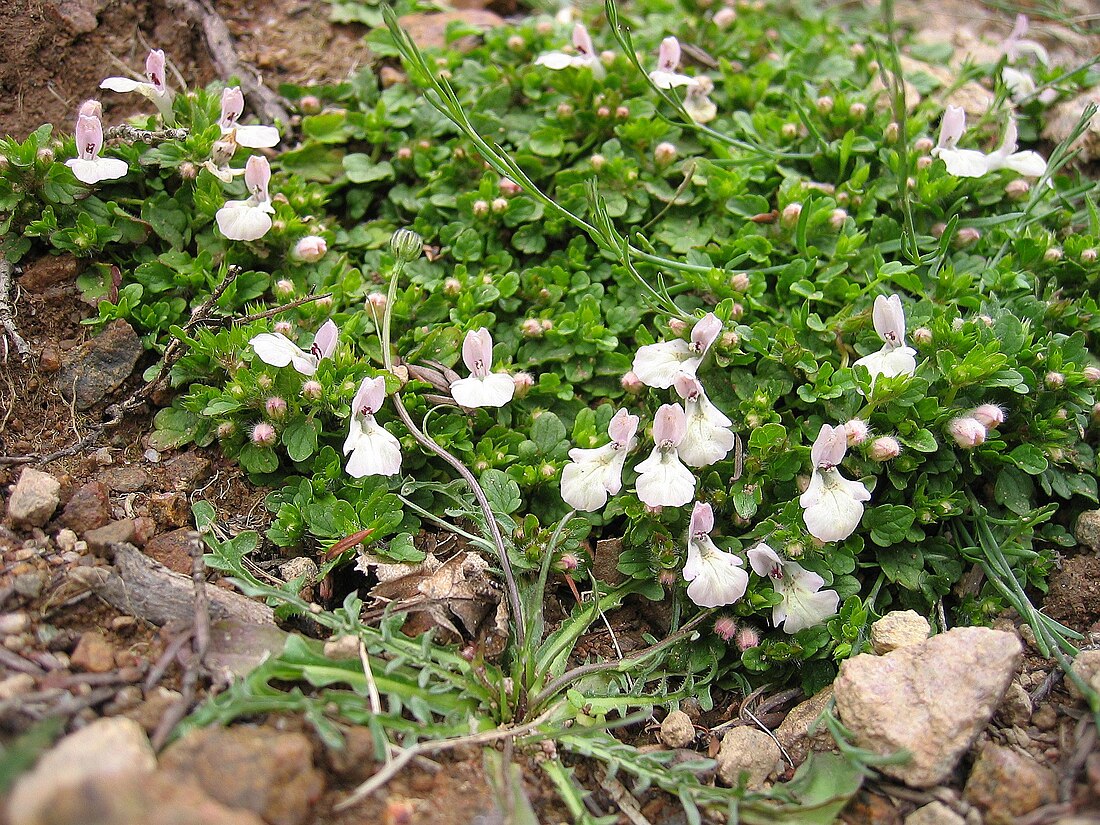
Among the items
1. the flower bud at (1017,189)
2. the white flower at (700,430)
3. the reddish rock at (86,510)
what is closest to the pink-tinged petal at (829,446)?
the white flower at (700,430)

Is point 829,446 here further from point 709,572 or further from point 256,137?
point 256,137

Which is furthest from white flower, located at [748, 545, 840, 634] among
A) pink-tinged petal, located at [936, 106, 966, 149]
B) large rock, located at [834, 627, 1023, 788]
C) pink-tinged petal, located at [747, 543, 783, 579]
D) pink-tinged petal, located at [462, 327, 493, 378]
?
pink-tinged petal, located at [936, 106, 966, 149]

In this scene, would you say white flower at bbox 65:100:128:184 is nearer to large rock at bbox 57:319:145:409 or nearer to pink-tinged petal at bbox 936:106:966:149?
large rock at bbox 57:319:145:409

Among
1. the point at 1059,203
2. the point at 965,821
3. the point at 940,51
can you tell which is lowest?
the point at 965,821

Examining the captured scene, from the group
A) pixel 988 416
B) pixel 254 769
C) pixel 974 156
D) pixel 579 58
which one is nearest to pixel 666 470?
pixel 988 416

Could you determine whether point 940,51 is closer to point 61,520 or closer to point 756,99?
point 756,99

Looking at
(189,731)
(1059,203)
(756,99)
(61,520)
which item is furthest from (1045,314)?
(61,520)
